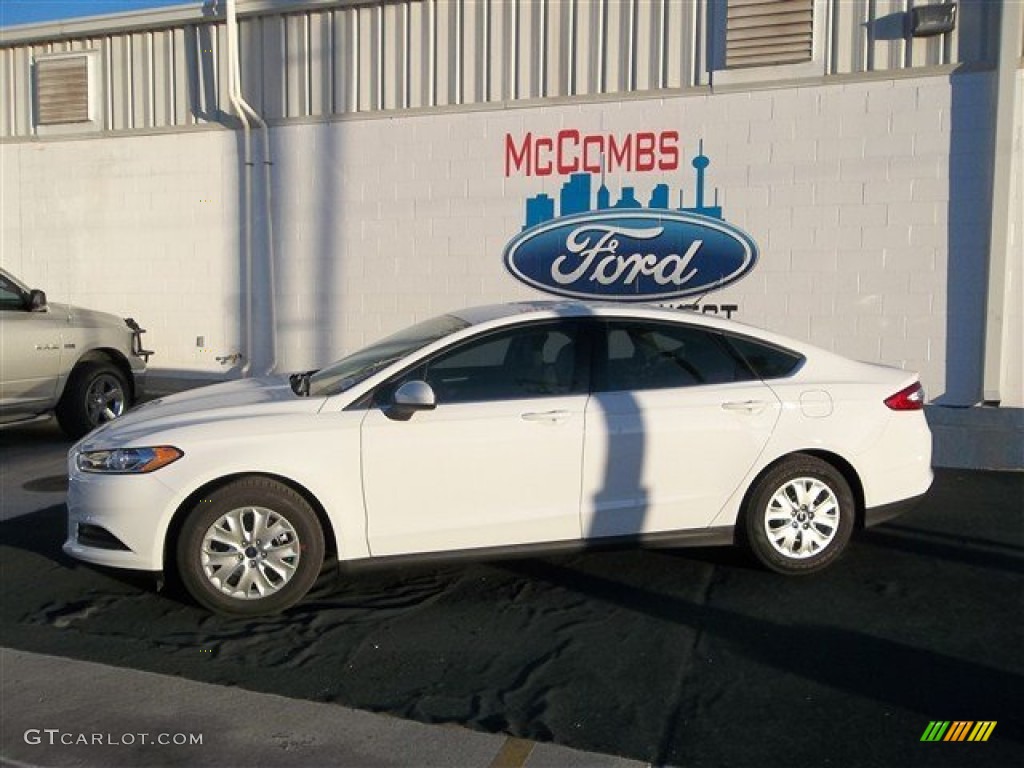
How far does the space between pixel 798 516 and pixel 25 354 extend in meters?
7.20

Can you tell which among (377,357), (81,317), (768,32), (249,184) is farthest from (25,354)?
(768,32)

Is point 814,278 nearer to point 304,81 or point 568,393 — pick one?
point 568,393

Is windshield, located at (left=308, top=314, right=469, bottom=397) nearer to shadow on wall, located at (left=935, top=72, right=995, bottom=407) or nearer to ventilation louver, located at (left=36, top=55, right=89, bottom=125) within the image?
shadow on wall, located at (left=935, top=72, right=995, bottom=407)

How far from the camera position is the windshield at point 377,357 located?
5172 mm

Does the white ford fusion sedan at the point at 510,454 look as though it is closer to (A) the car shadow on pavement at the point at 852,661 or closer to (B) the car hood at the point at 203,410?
(B) the car hood at the point at 203,410

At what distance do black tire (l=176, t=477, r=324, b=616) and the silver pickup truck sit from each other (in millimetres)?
5250

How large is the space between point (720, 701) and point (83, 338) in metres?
7.78

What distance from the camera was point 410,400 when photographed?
188 inches

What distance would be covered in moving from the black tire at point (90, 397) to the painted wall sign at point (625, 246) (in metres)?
4.18

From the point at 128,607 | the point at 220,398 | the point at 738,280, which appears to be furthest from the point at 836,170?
the point at 128,607

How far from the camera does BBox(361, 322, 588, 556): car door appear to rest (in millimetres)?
4898

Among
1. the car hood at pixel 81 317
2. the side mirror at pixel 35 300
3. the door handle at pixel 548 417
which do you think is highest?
the side mirror at pixel 35 300

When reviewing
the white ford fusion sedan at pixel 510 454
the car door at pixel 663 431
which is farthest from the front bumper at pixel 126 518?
the car door at pixel 663 431

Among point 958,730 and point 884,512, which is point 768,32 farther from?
point 958,730
